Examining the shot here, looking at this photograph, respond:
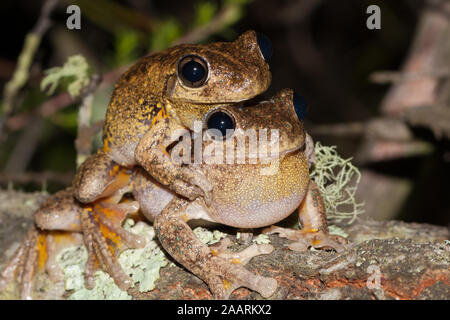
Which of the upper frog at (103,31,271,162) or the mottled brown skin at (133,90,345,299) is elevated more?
the upper frog at (103,31,271,162)

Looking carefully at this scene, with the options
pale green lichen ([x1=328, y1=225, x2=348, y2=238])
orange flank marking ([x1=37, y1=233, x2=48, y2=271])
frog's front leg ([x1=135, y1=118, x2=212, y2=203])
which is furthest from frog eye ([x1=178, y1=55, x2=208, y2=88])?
orange flank marking ([x1=37, y1=233, x2=48, y2=271])

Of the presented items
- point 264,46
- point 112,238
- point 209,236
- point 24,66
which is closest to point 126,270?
point 112,238

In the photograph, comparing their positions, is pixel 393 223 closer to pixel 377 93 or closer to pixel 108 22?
pixel 108 22

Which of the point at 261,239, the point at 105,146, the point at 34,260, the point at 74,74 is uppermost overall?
the point at 74,74

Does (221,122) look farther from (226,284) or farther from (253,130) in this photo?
(226,284)

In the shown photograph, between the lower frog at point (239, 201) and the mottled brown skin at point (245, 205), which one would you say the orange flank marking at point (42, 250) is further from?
the mottled brown skin at point (245, 205)

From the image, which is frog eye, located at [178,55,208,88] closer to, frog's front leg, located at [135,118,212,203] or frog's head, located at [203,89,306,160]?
frog's head, located at [203,89,306,160]

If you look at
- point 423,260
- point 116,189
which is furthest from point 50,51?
point 423,260
